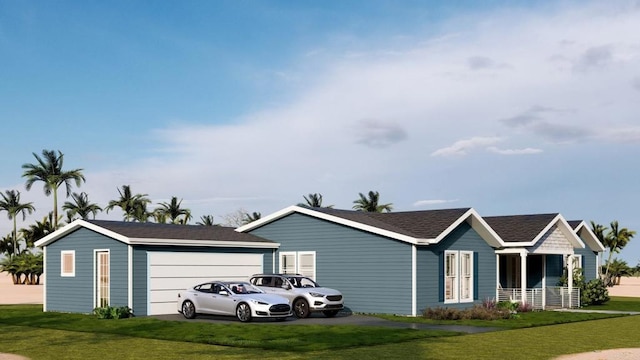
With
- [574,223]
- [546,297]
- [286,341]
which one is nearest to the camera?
[286,341]

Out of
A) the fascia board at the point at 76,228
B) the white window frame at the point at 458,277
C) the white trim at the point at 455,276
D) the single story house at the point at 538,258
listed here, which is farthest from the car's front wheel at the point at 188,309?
the single story house at the point at 538,258

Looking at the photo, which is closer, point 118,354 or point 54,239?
point 118,354

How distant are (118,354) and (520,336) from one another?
1105 cm

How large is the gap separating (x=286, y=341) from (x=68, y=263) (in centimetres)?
1562

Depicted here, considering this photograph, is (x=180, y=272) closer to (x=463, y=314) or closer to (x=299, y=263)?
(x=299, y=263)

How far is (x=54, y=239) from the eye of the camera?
33.8 meters

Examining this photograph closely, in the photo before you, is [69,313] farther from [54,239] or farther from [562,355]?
[562,355]

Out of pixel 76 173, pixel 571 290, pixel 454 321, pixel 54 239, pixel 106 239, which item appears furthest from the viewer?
pixel 76 173

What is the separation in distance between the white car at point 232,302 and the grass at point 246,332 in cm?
139

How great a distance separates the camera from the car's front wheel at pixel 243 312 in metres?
26.9

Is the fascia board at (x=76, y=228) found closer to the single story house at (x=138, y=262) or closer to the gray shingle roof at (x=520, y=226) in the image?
the single story house at (x=138, y=262)

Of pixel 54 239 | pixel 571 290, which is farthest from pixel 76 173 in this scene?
pixel 571 290

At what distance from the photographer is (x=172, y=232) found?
1277 inches

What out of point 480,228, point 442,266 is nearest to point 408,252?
point 442,266
